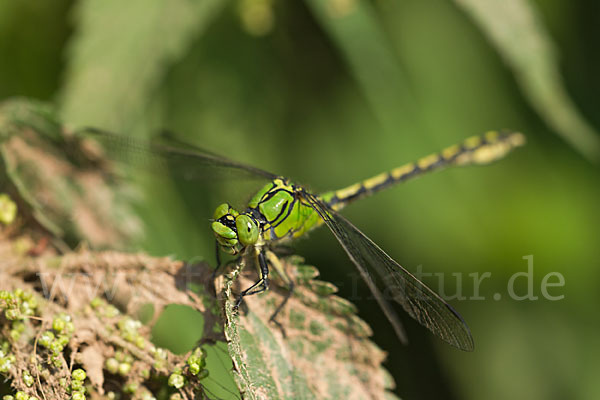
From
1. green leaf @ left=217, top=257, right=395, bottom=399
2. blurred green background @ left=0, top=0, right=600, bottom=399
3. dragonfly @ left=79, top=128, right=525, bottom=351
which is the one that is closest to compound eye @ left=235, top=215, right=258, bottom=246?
dragonfly @ left=79, top=128, right=525, bottom=351

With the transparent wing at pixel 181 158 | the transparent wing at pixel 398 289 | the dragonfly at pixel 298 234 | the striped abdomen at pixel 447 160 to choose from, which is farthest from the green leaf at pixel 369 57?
the transparent wing at pixel 398 289

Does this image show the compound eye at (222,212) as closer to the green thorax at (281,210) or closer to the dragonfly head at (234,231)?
the dragonfly head at (234,231)

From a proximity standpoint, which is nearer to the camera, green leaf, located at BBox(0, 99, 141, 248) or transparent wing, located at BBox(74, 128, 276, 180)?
green leaf, located at BBox(0, 99, 141, 248)

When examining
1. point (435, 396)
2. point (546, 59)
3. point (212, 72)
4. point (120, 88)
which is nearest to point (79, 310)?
point (120, 88)

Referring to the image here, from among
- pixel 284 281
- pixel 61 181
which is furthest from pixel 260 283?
pixel 61 181

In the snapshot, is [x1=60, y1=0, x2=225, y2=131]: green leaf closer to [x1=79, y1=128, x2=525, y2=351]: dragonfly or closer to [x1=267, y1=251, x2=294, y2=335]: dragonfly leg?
[x1=79, y1=128, x2=525, y2=351]: dragonfly

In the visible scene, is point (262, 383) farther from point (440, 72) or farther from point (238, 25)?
point (440, 72)
